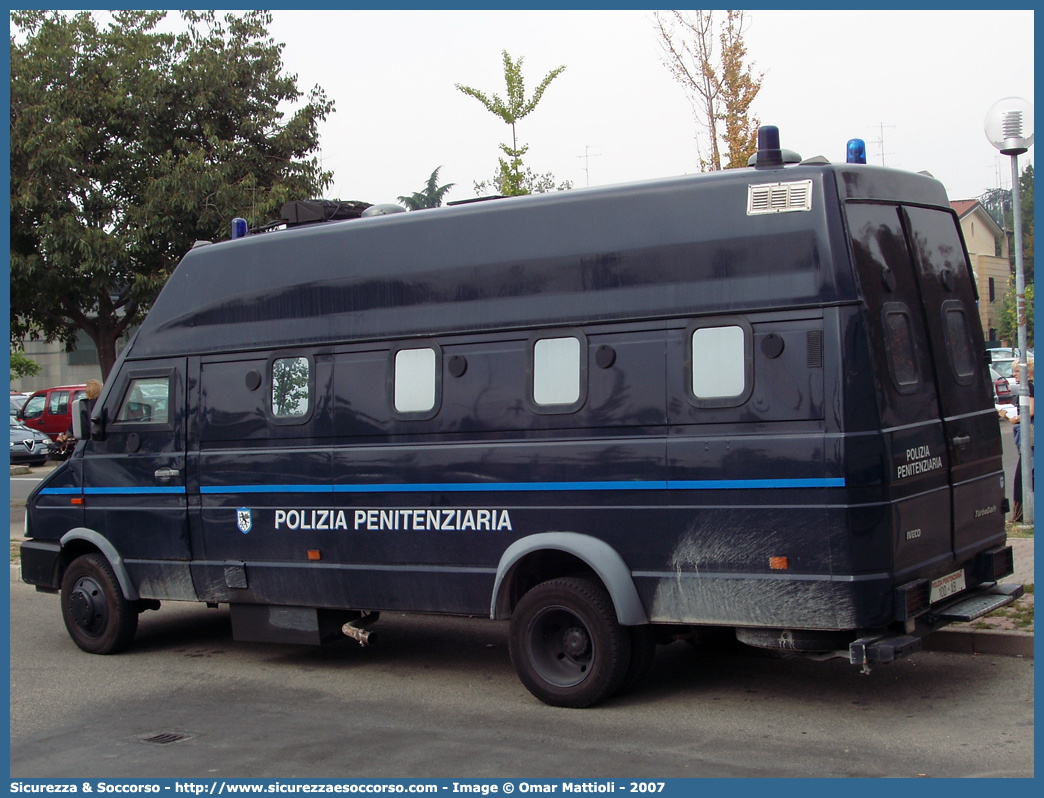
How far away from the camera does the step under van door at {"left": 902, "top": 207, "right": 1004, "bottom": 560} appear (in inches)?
262

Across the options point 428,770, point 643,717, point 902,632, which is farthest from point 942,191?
point 428,770

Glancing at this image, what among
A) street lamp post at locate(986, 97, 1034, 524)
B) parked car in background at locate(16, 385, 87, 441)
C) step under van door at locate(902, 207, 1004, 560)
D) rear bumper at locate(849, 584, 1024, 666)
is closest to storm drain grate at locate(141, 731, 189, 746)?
rear bumper at locate(849, 584, 1024, 666)

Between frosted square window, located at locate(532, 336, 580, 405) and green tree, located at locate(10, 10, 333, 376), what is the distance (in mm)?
16357

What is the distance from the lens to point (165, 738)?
640 centimetres

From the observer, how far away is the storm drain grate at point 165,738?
249 inches

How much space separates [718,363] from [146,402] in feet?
15.4

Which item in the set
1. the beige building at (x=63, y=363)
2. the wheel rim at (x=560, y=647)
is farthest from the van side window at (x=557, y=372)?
the beige building at (x=63, y=363)

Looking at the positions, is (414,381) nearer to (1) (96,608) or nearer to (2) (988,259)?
(1) (96,608)

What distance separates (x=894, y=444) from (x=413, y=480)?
299cm

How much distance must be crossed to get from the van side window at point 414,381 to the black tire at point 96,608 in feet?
10.0

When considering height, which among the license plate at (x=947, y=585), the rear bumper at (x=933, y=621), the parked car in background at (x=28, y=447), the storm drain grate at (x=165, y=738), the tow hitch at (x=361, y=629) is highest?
the parked car in background at (x=28, y=447)

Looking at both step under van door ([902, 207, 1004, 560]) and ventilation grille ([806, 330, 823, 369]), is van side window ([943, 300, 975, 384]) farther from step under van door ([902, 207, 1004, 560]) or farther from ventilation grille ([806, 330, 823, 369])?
ventilation grille ([806, 330, 823, 369])

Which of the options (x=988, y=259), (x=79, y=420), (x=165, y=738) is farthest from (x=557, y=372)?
(x=988, y=259)

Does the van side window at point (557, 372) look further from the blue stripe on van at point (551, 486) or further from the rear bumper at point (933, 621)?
the rear bumper at point (933, 621)
